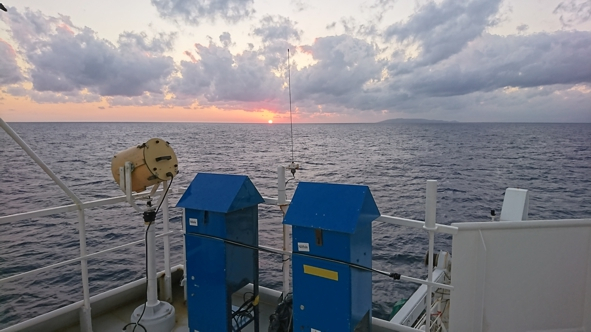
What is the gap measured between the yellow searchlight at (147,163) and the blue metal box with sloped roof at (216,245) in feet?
0.83

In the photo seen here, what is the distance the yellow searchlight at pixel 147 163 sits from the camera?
2727 mm

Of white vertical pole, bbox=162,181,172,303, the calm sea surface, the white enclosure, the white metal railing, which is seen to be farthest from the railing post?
the calm sea surface

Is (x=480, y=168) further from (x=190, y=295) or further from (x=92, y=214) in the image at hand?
(x=190, y=295)

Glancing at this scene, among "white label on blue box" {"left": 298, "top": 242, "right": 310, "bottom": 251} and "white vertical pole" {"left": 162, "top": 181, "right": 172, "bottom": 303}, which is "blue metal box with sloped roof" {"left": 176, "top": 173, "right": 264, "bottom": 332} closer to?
"white label on blue box" {"left": 298, "top": 242, "right": 310, "bottom": 251}

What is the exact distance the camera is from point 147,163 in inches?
107

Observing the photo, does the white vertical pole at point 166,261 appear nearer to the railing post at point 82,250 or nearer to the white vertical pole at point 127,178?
the railing post at point 82,250

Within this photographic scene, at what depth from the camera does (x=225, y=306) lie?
281cm

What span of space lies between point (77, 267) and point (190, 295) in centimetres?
1050

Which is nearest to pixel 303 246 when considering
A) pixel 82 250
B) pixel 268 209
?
pixel 82 250

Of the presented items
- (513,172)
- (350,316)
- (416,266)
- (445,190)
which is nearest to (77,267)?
(416,266)

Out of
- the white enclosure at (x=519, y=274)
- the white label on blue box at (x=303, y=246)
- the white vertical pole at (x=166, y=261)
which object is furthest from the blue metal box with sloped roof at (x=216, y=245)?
the white enclosure at (x=519, y=274)

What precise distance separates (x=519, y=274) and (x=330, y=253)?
4.71 feet

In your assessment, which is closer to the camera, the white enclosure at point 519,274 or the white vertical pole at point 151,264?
the white enclosure at point 519,274

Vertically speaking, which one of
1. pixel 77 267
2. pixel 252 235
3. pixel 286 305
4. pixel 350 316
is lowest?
pixel 77 267
